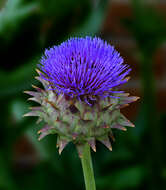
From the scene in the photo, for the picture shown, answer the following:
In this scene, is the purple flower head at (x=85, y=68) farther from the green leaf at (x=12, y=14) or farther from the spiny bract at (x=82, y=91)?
the green leaf at (x=12, y=14)

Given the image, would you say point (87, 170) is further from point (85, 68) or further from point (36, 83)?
point (36, 83)

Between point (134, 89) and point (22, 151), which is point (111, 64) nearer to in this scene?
point (134, 89)

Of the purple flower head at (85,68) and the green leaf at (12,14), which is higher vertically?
the green leaf at (12,14)

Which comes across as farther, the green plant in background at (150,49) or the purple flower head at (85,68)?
the green plant in background at (150,49)

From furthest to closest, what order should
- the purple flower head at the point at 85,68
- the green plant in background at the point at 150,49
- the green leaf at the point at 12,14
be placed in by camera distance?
1. the green plant in background at the point at 150,49
2. the green leaf at the point at 12,14
3. the purple flower head at the point at 85,68

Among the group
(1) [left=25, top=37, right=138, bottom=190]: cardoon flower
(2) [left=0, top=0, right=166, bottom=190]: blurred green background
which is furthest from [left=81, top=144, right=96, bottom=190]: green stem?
(2) [left=0, top=0, right=166, bottom=190]: blurred green background

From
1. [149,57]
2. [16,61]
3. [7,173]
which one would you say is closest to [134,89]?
[149,57]

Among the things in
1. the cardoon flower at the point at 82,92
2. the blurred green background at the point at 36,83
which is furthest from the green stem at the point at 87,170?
the blurred green background at the point at 36,83
